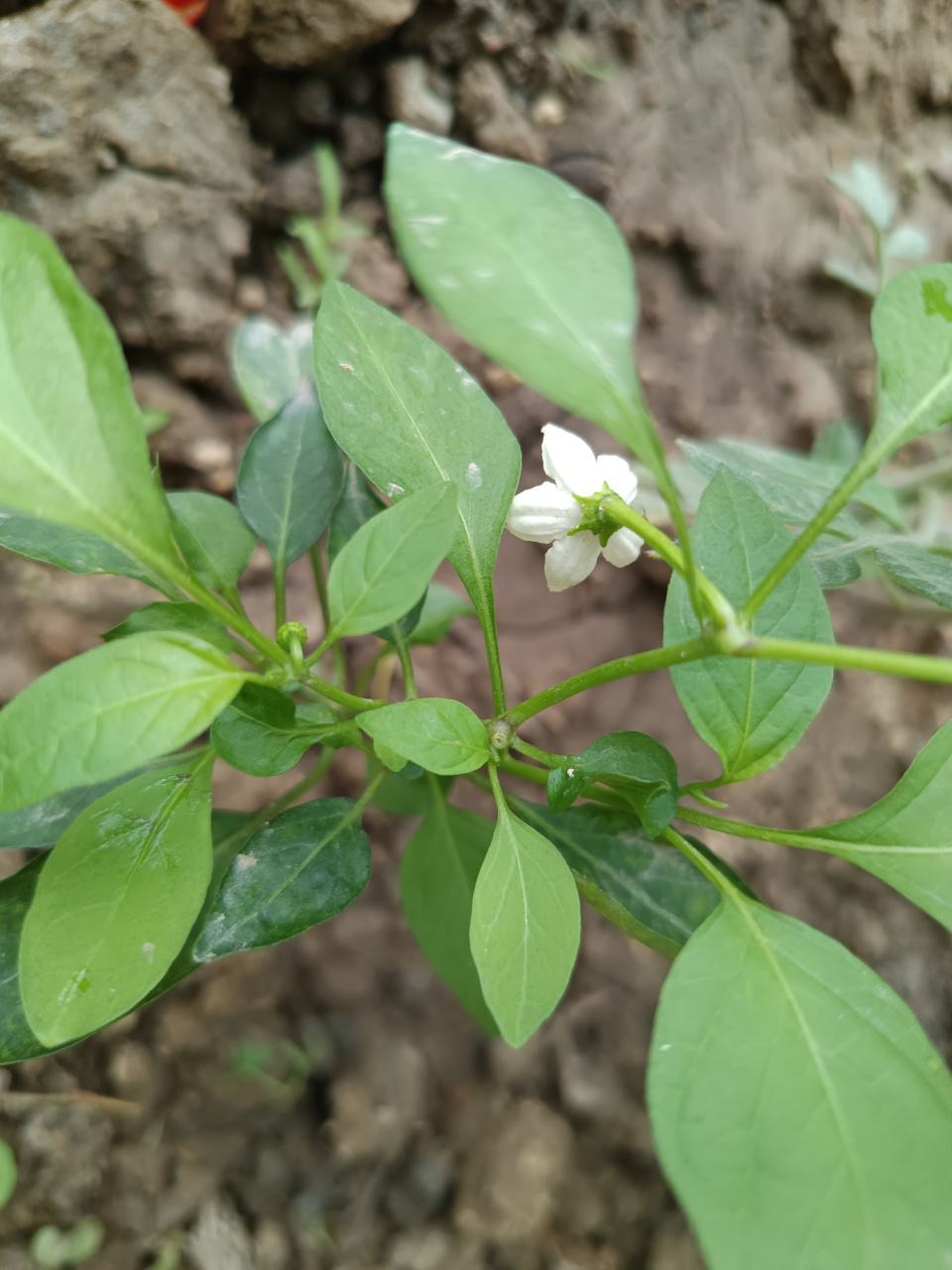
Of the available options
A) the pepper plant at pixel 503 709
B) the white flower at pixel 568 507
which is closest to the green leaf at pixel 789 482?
the pepper plant at pixel 503 709

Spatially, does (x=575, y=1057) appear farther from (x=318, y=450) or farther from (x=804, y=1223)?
(x=318, y=450)

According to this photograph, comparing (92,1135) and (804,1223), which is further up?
(804,1223)

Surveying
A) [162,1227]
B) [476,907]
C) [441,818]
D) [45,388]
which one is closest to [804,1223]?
[476,907]

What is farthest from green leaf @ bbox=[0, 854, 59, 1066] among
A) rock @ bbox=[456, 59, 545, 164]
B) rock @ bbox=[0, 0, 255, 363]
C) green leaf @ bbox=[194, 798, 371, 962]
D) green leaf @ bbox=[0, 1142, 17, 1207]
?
rock @ bbox=[456, 59, 545, 164]

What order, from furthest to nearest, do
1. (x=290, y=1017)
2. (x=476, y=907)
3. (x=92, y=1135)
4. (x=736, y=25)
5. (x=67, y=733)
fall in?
(x=736, y=25), (x=290, y=1017), (x=92, y=1135), (x=476, y=907), (x=67, y=733)

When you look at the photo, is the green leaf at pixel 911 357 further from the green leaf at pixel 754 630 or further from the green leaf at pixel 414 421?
the green leaf at pixel 414 421

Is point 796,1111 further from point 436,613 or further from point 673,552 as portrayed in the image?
point 436,613
